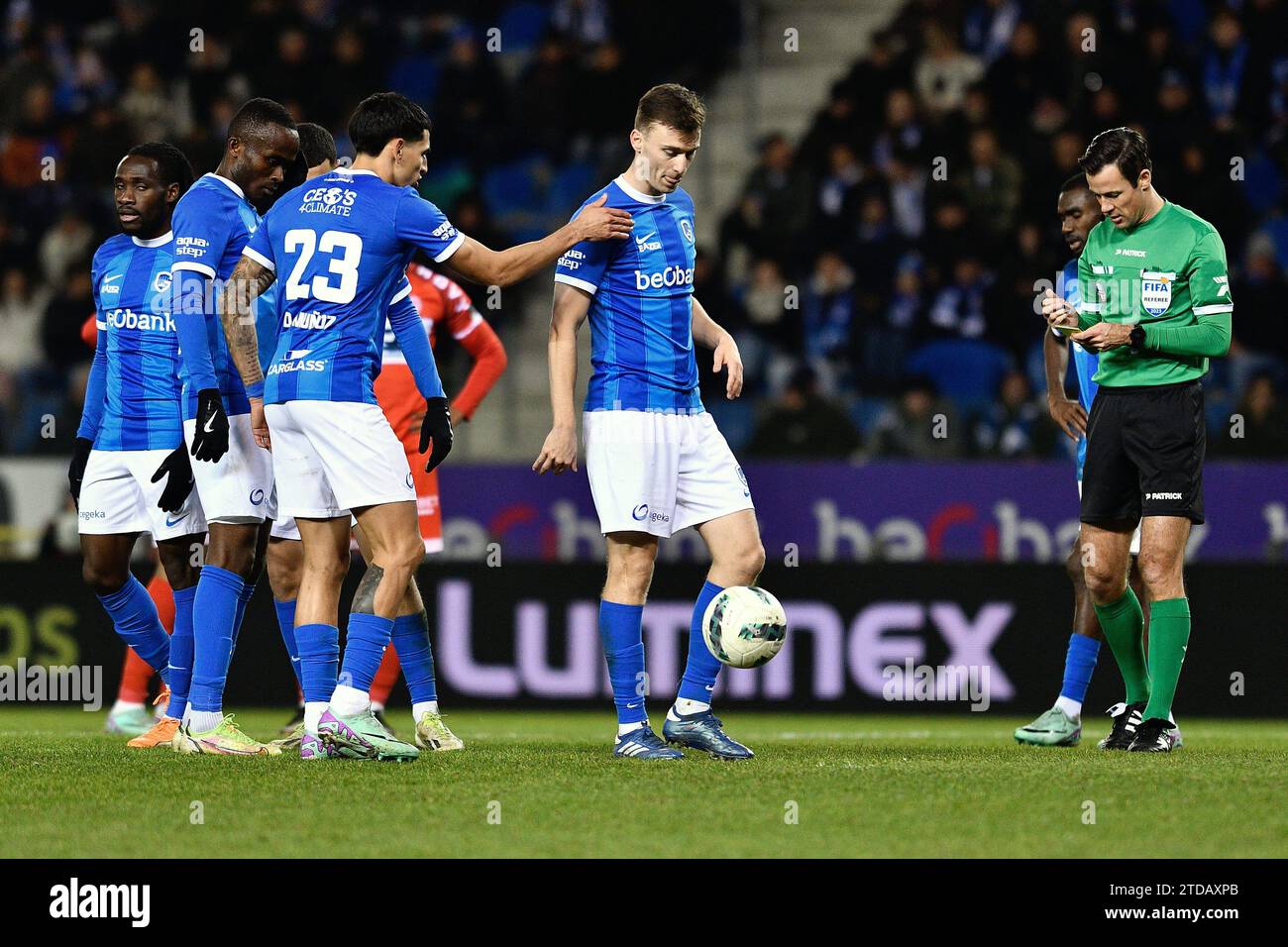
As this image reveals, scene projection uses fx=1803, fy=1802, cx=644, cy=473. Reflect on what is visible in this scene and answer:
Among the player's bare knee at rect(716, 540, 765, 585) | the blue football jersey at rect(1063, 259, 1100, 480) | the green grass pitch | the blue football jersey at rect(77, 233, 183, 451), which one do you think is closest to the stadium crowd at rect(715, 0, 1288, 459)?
the blue football jersey at rect(1063, 259, 1100, 480)

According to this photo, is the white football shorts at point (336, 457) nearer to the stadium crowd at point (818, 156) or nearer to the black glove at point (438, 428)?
the black glove at point (438, 428)

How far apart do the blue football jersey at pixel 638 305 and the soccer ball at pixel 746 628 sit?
0.72 meters

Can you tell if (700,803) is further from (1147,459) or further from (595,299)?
(1147,459)

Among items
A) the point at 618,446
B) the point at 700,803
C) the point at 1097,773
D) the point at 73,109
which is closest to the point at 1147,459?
the point at 1097,773

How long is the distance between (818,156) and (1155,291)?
7.81m

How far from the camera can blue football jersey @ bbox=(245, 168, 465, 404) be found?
610cm

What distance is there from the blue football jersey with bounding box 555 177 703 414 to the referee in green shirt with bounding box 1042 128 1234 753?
1423 millimetres

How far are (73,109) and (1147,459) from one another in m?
12.0

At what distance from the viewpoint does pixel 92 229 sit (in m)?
14.9

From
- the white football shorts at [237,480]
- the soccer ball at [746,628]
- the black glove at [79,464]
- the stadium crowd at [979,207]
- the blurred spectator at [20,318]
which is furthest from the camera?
the blurred spectator at [20,318]

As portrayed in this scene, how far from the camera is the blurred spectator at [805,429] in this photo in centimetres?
1230

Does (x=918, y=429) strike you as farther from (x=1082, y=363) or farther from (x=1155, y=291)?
(x=1155, y=291)

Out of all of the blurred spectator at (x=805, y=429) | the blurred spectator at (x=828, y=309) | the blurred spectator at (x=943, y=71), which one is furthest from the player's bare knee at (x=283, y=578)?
the blurred spectator at (x=943, y=71)

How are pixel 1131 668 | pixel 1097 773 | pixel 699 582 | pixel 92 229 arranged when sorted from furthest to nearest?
pixel 92 229 < pixel 699 582 < pixel 1131 668 < pixel 1097 773
